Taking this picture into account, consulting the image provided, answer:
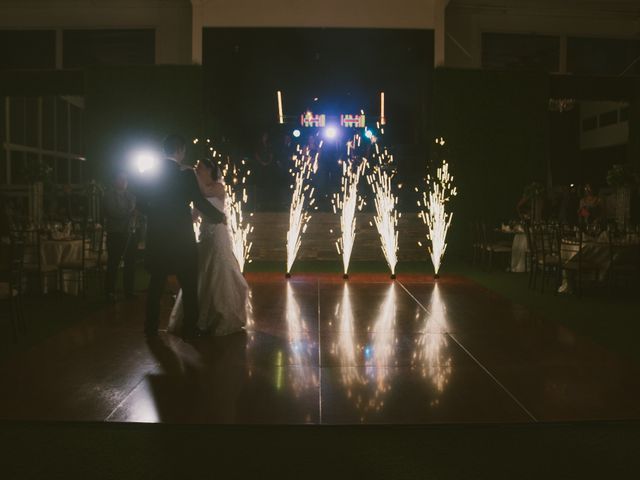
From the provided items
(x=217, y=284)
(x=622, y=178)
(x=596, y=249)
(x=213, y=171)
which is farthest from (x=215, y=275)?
(x=622, y=178)

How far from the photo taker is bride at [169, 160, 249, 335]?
6055mm

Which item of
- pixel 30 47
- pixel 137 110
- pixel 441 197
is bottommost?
pixel 441 197

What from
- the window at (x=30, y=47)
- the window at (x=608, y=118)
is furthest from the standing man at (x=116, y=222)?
the window at (x=608, y=118)

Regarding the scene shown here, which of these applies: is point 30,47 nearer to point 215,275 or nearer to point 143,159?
point 143,159

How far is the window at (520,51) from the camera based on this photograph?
51.2ft

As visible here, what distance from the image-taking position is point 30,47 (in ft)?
51.0

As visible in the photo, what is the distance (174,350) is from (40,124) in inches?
522

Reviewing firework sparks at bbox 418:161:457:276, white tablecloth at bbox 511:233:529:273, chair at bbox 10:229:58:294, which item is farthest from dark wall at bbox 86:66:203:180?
white tablecloth at bbox 511:233:529:273

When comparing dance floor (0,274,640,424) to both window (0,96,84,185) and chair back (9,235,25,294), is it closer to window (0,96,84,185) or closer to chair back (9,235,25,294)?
chair back (9,235,25,294)

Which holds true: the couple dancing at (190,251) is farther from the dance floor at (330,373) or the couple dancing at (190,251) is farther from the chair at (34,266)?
the chair at (34,266)

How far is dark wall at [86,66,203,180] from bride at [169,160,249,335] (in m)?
8.45

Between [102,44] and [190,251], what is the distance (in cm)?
1140

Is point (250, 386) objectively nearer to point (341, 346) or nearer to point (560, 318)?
point (341, 346)

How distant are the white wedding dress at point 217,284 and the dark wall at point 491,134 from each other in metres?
8.83
